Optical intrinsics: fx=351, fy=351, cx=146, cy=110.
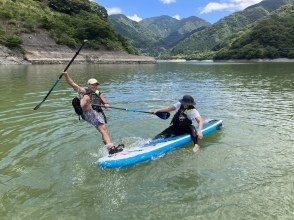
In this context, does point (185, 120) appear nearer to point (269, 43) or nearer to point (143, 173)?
point (143, 173)

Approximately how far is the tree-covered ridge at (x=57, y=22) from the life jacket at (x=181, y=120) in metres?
85.6

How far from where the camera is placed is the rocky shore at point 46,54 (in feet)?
287

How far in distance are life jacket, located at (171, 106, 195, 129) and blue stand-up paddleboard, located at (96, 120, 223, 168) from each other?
452 millimetres

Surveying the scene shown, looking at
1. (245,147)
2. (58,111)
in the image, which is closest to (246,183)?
(245,147)

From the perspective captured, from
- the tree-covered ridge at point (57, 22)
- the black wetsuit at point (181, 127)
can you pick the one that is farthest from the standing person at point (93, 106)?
the tree-covered ridge at point (57, 22)

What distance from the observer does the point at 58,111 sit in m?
21.1

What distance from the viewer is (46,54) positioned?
9662 cm

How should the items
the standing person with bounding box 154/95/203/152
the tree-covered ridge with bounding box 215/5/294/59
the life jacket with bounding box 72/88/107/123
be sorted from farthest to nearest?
the tree-covered ridge with bounding box 215/5/294/59 → the standing person with bounding box 154/95/203/152 → the life jacket with bounding box 72/88/107/123

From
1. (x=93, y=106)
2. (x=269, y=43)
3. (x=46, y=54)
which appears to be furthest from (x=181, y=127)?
(x=269, y=43)

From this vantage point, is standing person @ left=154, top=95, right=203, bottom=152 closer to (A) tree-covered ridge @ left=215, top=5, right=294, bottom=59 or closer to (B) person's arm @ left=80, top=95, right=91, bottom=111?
(B) person's arm @ left=80, top=95, right=91, bottom=111

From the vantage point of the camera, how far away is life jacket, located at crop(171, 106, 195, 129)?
13274 mm

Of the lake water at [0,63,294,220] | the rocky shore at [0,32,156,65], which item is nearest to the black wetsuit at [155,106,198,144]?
the lake water at [0,63,294,220]

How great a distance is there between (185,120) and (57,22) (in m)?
113

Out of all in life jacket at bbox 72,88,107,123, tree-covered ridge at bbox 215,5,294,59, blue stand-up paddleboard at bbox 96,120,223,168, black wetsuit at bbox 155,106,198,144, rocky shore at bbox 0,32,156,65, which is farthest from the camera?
tree-covered ridge at bbox 215,5,294,59
